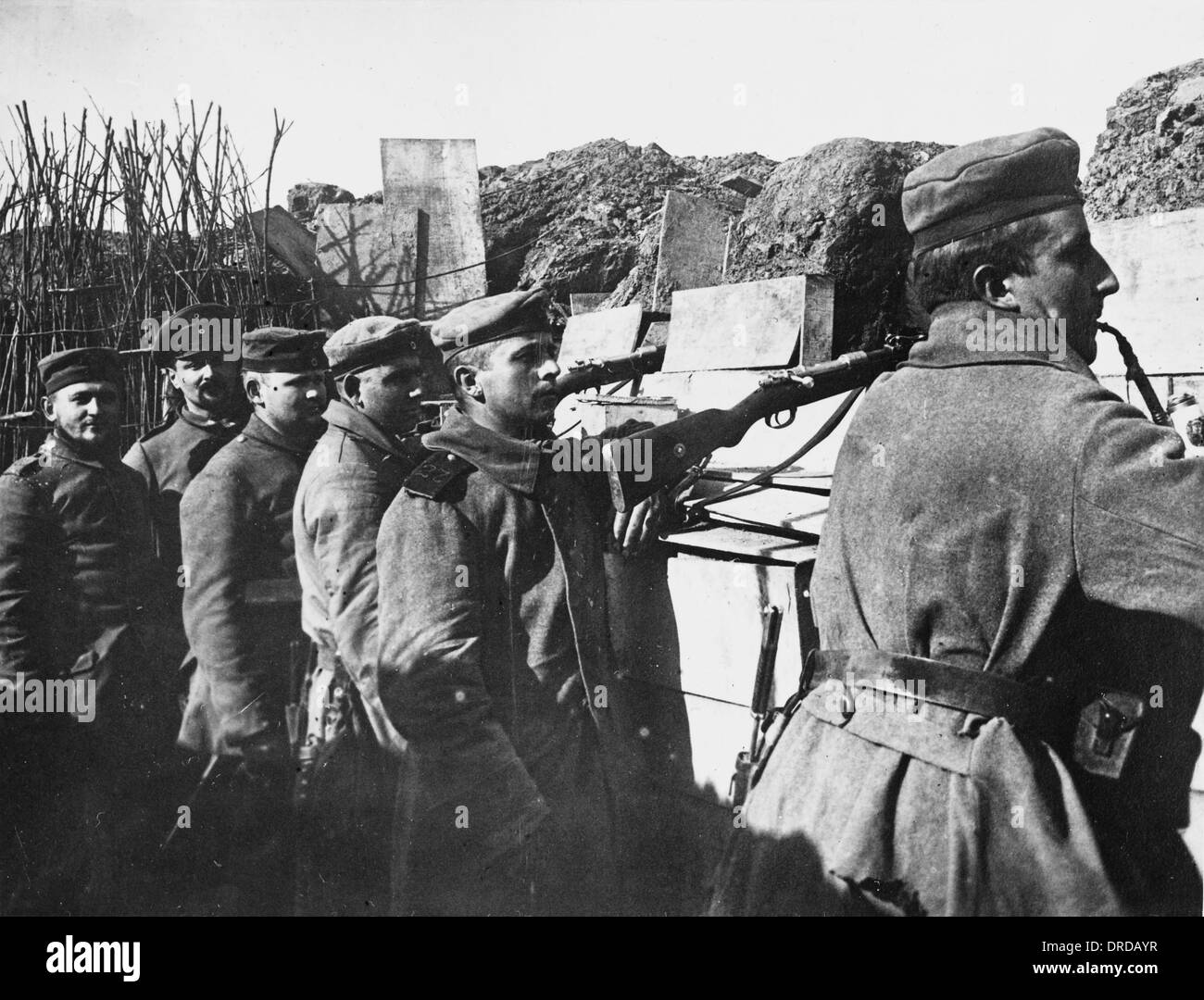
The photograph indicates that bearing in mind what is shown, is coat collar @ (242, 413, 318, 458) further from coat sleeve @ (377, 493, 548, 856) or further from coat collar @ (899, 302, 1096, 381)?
coat collar @ (899, 302, 1096, 381)

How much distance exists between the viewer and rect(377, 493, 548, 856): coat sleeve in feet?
11.4

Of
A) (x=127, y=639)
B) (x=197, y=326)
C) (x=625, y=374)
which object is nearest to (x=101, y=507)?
(x=127, y=639)

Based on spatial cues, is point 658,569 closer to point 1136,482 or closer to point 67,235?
point 1136,482

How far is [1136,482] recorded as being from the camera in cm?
236

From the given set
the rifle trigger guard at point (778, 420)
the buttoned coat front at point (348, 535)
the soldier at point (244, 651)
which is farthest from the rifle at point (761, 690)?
the soldier at point (244, 651)

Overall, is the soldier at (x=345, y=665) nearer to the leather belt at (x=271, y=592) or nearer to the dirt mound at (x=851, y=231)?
the leather belt at (x=271, y=592)

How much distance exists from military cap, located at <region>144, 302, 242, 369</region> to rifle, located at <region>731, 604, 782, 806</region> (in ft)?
7.13

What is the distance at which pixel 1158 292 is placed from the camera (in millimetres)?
3291

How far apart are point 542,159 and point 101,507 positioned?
2.11 metres

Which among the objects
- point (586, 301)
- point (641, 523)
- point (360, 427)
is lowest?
point (641, 523)

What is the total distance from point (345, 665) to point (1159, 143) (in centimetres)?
333

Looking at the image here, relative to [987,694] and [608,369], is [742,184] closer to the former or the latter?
[608,369]

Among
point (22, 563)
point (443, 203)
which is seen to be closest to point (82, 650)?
point (22, 563)

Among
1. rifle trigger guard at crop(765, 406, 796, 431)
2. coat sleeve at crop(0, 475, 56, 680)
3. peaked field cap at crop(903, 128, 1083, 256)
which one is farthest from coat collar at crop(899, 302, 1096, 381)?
coat sleeve at crop(0, 475, 56, 680)
